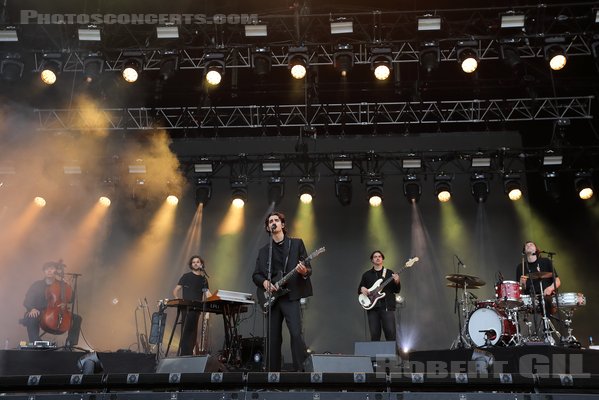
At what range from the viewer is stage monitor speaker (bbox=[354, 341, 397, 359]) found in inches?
254

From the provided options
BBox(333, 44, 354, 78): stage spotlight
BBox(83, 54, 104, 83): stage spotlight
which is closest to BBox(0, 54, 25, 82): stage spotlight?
BBox(83, 54, 104, 83): stage spotlight

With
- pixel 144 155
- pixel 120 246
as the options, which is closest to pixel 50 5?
pixel 144 155

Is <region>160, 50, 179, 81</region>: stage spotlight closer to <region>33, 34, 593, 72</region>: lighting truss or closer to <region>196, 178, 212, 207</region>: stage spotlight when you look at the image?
<region>33, 34, 593, 72</region>: lighting truss

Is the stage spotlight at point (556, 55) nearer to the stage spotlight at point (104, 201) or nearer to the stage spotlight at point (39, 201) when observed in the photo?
the stage spotlight at point (104, 201)

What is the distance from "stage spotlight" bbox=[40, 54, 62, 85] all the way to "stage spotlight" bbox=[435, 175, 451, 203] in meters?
7.43

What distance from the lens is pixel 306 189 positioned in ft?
41.8

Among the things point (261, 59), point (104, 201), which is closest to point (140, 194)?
point (104, 201)

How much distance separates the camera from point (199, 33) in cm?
1031

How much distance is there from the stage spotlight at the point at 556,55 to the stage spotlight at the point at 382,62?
2.45 m

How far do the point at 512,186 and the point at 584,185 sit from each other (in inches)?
52.9

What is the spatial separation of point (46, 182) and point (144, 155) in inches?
83.9

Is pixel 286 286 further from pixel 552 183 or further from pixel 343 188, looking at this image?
pixel 552 183

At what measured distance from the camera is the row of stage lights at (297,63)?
9.92 m

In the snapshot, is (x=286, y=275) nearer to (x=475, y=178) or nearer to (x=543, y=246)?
(x=475, y=178)
